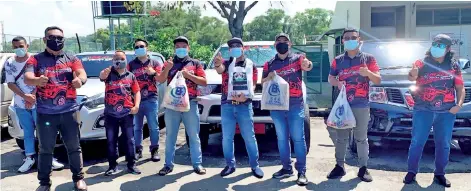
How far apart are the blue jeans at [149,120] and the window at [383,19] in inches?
612

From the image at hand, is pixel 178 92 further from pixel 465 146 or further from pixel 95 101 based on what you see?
pixel 465 146

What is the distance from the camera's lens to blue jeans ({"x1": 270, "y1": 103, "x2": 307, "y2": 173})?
489 cm

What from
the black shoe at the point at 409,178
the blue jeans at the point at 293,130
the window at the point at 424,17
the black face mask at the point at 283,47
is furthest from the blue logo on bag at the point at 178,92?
the window at the point at 424,17

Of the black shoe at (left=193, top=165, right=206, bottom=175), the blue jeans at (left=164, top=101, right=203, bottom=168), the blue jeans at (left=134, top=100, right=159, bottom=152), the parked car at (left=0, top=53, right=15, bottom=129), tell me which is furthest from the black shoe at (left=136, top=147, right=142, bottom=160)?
the parked car at (left=0, top=53, right=15, bottom=129)

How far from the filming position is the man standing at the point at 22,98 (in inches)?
211

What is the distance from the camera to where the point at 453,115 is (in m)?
4.69

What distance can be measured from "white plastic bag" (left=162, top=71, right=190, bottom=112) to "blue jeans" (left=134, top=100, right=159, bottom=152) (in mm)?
915

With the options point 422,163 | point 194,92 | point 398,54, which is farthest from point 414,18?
point 194,92

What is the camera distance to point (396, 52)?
23.1ft

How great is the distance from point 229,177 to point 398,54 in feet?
12.1

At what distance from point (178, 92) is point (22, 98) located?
2060 mm

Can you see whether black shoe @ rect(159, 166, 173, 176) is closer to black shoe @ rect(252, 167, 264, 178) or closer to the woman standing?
black shoe @ rect(252, 167, 264, 178)

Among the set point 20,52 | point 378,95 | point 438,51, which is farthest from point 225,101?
point 20,52

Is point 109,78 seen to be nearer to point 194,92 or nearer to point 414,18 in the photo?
point 194,92
